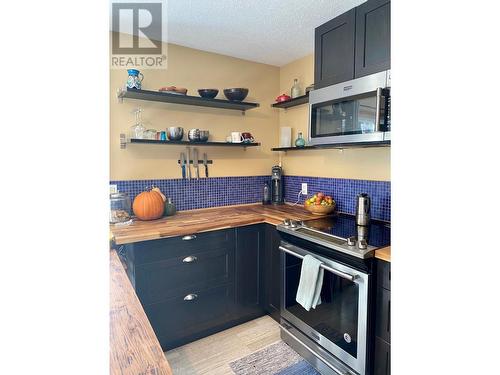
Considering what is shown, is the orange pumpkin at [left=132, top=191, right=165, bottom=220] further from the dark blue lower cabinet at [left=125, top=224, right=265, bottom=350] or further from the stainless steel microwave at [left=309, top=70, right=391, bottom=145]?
the stainless steel microwave at [left=309, top=70, right=391, bottom=145]

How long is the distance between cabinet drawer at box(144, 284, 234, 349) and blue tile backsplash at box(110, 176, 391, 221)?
78 cm

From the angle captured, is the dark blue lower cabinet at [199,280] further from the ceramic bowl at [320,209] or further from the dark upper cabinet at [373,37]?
the dark upper cabinet at [373,37]

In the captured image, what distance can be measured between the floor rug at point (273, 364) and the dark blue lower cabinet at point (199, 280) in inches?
13.4

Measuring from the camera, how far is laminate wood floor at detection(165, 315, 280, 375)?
1.81 metres

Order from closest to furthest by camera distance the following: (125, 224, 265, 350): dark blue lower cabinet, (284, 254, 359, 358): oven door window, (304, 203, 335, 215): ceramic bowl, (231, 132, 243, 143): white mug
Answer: (284, 254, 359, 358): oven door window, (125, 224, 265, 350): dark blue lower cabinet, (304, 203, 335, 215): ceramic bowl, (231, 132, 243, 143): white mug

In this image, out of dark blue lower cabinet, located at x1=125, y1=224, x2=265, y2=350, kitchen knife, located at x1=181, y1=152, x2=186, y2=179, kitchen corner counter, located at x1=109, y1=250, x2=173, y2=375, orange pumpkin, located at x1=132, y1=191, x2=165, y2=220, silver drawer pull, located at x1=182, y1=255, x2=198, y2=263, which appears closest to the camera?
kitchen corner counter, located at x1=109, y1=250, x2=173, y2=375

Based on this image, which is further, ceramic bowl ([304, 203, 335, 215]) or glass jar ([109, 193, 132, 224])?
ceramic bowl ([304, 203, 335, 215])

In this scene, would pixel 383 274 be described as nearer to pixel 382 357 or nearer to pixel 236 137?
pixel 382 357

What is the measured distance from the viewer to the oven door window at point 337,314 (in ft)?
5.16

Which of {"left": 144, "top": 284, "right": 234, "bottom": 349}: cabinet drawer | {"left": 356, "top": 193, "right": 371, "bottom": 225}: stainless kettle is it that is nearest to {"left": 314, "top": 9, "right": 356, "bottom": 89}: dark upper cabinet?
{"left": 356, "top": 193, "right": 371, "bottom": 225}: stainless kettle
